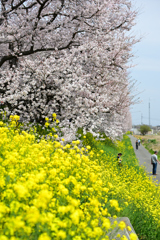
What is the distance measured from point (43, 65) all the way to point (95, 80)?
2.68 metres

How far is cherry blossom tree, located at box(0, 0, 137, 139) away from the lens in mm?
8172

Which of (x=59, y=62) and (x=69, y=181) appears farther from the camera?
(x=59, y=62)

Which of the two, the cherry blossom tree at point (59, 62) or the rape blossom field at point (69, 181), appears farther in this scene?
the cherry blossom tree at point (59, 62)

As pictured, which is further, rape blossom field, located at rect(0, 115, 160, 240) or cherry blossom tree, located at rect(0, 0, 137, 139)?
cherry blossom tree, located at rect(0, 0, 137, 139)

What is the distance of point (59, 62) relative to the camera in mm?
8680

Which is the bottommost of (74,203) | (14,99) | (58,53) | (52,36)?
(74,203)

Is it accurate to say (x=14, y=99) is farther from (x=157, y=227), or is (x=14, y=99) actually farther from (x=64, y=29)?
(x=157, y=227)

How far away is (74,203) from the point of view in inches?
78.7

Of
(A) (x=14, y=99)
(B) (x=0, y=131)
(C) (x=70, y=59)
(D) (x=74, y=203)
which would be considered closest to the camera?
(D) (x=74, y=203)

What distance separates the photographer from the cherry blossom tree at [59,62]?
8172 millimetres

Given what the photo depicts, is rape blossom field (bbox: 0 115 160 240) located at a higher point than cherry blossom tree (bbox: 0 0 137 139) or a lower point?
lower

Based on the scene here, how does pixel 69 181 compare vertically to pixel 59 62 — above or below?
below

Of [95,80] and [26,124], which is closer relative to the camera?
[26,124]

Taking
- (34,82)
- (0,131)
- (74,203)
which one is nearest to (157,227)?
(0,131)
